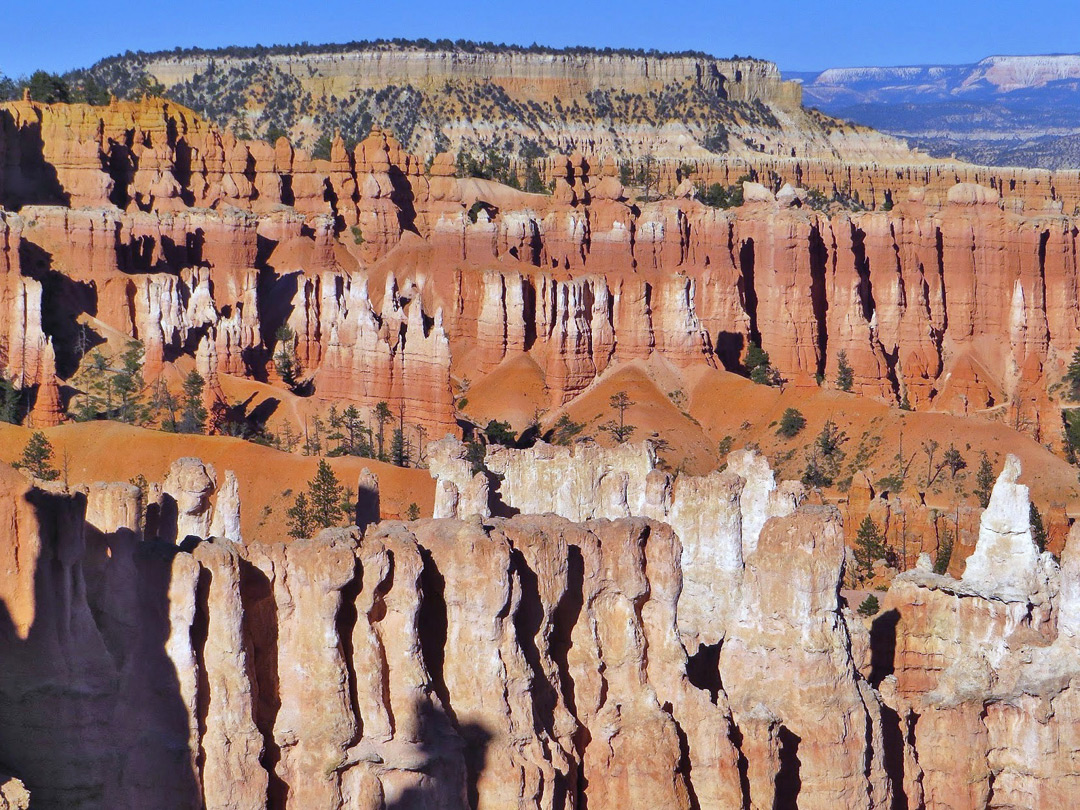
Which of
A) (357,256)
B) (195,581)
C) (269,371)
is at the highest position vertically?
(357,256)

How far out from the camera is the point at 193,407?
81.8 m

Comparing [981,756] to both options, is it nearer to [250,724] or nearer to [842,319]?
[250,724]

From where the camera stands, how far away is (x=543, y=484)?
131 feet

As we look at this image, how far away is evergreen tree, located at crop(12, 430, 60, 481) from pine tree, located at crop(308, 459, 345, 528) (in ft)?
30.7

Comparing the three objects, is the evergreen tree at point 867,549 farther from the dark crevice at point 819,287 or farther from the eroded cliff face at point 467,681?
the dark crevice at point 819,287

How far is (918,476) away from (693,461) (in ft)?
34.2

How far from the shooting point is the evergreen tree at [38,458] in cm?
6456

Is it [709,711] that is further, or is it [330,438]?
[330,438]

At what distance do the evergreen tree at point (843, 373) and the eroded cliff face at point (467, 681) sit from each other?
65.6 meters

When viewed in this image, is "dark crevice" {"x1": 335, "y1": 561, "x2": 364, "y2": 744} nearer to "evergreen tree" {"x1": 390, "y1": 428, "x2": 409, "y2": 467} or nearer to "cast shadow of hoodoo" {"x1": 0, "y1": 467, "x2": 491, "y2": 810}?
"cast shadow of hoodoo" {"x1": 0, "y1": 467, "x2": 491, "y2": 810}

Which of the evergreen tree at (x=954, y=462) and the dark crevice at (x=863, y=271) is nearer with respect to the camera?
the evergreen tree at (x=954, y=462)

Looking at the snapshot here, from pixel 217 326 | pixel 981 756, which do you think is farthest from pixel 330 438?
pixel 981 756

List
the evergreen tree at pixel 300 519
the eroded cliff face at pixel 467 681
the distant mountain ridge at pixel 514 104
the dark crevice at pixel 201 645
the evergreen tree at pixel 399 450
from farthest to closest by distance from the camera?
the distant mountain ridge at pixel 514 104, the evergreen tree at pixel 399 450, the evergreen tree at pixel 300 519, the dark crevice at pixel 201 645, the eroded cliff face at pixel 467 681

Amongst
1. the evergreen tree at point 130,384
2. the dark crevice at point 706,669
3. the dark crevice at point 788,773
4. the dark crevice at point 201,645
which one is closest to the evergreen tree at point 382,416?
the evergreen tree at point 130,384
